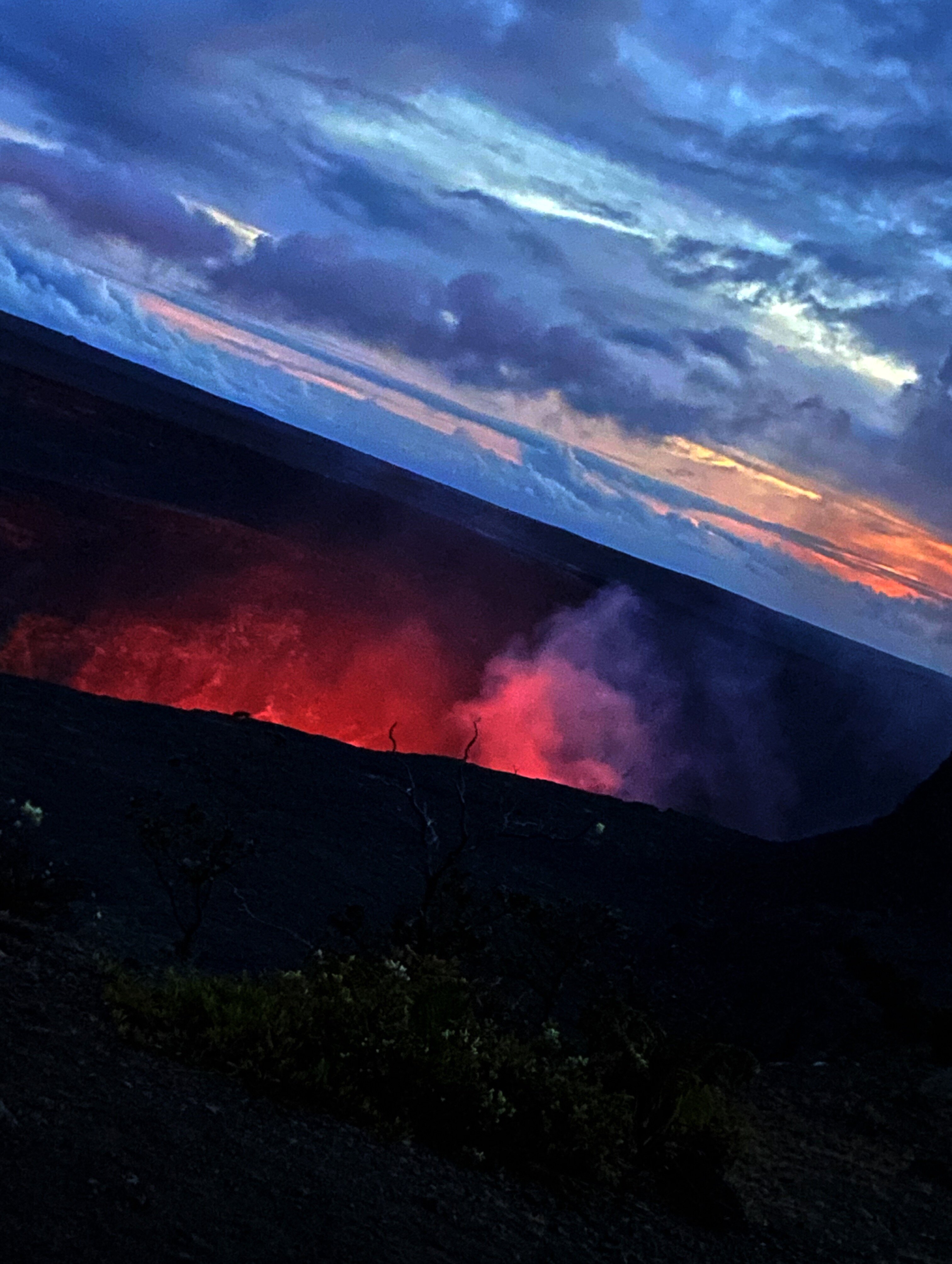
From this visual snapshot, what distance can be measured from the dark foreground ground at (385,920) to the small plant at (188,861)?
0.52 metres

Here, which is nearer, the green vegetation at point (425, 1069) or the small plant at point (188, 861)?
the green vegetation at point (425, 1069)

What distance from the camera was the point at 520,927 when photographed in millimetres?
19859

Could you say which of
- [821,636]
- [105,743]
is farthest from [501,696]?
[821,636]

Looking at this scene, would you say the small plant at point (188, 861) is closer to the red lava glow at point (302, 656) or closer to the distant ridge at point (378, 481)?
the red lava glow at point (302, 656)

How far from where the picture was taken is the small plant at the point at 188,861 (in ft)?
43.4

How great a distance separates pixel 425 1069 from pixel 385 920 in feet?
43.9

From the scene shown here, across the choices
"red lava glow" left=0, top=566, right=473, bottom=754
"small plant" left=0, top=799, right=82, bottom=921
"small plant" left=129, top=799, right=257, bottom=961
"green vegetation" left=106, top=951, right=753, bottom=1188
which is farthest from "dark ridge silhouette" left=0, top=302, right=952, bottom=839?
"green vegetation" left=106, top=951, right=753, bottom=1188

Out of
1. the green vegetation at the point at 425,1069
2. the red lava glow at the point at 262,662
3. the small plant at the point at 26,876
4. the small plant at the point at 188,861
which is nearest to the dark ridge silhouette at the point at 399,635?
the red lava glow at the point at 262,662

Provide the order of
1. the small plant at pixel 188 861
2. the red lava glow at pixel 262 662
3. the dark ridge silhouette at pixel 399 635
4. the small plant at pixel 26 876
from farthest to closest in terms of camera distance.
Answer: the dark ridge silhouette at pixel 399 635 < the red lava glow at pixel 262 662 < the small plant at pixel 188 861 < the small plant at pixel 26 876

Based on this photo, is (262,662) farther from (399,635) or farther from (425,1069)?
(425,1069)

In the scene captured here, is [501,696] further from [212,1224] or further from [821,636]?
[821,636]

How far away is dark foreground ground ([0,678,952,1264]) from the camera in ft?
15.6

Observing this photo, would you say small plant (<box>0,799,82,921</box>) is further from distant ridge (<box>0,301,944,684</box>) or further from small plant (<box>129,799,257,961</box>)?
distant ridge (<box>0,301,944,684</box>)

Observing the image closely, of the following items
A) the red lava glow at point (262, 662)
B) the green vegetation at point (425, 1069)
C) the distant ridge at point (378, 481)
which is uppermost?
the distant ridge at point (378, 481)
